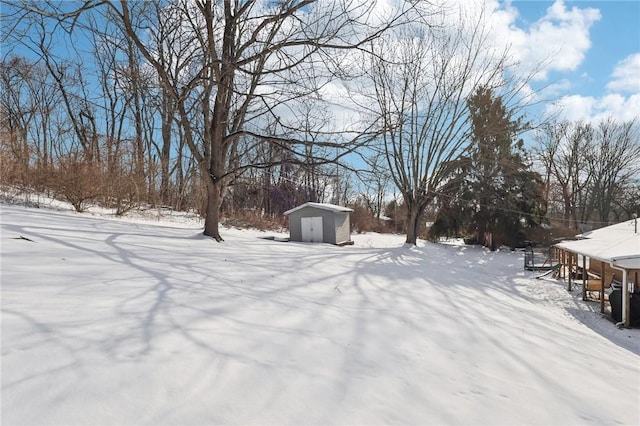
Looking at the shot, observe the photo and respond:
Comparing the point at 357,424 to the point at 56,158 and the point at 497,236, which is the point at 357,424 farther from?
the point at 497,236

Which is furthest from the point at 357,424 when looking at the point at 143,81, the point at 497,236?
the point at 497,236

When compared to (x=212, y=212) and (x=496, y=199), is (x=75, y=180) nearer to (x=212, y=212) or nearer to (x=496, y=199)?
(x=212, y=212)

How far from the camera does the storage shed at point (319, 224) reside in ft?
55.9

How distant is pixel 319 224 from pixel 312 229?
48 cm

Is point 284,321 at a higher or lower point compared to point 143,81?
lower

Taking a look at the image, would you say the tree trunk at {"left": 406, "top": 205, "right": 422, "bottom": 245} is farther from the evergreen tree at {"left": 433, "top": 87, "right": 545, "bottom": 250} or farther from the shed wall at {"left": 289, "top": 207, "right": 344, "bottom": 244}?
the shed wall at {"left": 289, "top": 207, "right": 344, "bottom": 244}

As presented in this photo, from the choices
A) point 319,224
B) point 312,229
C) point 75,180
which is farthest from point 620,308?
point 75,180

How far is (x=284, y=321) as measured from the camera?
3.52 metres

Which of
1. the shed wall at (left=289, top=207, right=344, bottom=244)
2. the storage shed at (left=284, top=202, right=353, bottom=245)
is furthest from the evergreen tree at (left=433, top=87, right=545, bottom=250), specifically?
the shed wall at (left=289, top=207, right=344, bottom=244)

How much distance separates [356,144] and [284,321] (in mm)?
5306

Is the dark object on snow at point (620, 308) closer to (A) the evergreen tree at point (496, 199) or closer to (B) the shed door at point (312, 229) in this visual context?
(B) the shed door at point (312, 229)

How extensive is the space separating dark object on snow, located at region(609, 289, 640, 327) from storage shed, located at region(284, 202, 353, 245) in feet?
34.7

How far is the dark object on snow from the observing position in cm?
804

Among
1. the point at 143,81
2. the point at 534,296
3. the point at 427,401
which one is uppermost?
the point at 143,81
